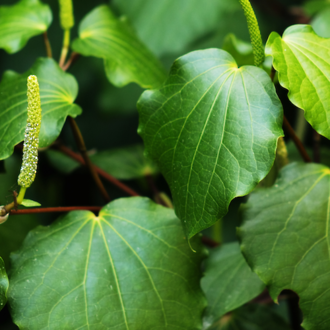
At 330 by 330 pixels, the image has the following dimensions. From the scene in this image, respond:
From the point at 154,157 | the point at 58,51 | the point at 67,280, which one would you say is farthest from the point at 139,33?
the point at 67,280

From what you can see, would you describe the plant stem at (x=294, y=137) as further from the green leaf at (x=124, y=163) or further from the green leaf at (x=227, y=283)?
the green leaf at (x=124, y=163)

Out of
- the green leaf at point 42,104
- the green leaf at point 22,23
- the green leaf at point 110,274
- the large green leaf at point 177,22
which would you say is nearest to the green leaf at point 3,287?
the green leaf at point 110,274

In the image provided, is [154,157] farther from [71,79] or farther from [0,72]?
[0,72]

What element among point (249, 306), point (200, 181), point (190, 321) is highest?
point (200, 181)

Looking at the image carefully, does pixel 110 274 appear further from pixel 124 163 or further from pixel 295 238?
pixel 124 163

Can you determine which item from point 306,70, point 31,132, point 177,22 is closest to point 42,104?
point 31,132

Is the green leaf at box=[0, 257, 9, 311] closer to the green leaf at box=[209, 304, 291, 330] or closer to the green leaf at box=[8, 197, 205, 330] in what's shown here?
the green leaf at box=[8, 197, 205, 330]

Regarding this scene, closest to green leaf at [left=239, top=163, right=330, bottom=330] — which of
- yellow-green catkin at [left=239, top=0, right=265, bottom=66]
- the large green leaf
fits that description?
yellow-green catkin at [left=239, top=0, right=265, bottom=66]
